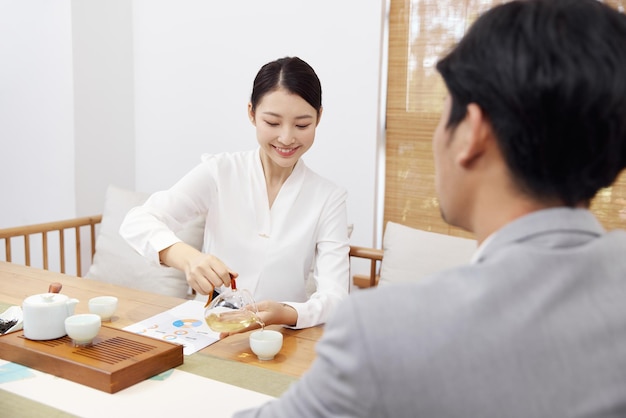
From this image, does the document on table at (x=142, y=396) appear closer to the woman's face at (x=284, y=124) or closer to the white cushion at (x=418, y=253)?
the woman's face at (x=284, y=124)

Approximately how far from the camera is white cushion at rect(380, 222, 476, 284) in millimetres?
2059

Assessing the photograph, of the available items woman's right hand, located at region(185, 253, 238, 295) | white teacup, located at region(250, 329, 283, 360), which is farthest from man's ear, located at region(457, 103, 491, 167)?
woman's right hand, located at region(185, 253, 238, 295)

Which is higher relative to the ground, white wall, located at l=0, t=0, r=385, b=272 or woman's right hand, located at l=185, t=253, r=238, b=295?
Result: white wall, located at l=0, t=0, r=385, b=272

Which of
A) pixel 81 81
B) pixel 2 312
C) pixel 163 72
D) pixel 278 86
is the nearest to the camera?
pixel 2 312

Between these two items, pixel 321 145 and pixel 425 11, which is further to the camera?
pixel 321 145

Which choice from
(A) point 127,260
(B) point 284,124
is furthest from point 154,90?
(B) point 284,124

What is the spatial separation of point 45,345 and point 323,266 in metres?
0.81

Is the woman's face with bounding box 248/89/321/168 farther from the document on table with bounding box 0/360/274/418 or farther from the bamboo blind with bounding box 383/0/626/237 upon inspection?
the bamboo blind with bounding box 383/0/626/237

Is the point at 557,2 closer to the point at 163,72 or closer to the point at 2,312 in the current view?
the point at 2,312

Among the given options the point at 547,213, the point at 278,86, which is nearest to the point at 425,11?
the point at 278,86

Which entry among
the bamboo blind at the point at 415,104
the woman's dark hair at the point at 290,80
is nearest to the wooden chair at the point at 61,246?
the bamboo blind at the point at 415,104

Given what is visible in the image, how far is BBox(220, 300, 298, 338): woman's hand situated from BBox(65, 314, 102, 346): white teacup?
0.29 metres

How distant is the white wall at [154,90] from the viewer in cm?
279

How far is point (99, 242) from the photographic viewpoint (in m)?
2.70
